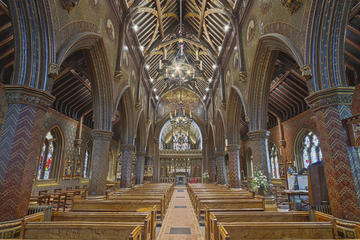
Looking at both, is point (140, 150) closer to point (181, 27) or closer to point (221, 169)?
point (221, 169)

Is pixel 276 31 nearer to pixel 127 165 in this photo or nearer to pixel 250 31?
pixel 250 31

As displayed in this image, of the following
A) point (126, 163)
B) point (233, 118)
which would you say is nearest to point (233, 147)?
point (233, 118)

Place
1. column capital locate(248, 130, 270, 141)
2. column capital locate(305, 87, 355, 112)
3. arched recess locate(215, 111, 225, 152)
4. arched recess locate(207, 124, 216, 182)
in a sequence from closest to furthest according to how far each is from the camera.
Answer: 1. column capital locate(305, 87, 355, 112)
2. column capital locate(248, 130, 270, 141)
3. arched recess locate(215, 111, 225, 152)
4. arched recess locate(207, 124, 216, 182)

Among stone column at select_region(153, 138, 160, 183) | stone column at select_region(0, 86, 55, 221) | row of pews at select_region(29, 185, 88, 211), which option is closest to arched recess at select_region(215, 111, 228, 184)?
stone column at select_region(153, 138, 160, 183)

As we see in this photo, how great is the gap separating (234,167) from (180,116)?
6.47 meters

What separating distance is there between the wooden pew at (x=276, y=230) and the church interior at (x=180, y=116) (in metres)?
0.02

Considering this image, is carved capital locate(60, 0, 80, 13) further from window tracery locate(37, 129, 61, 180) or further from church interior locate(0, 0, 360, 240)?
window tracery locate(37, 129, 61, 180)

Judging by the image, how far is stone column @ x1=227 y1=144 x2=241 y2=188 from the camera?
12.9 meters

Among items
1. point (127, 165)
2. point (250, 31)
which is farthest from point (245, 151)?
point (250, 31)

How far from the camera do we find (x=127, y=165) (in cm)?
1384

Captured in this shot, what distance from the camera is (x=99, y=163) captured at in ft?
29.8

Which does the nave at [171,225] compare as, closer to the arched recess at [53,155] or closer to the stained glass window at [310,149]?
the arched recess at [53,155]

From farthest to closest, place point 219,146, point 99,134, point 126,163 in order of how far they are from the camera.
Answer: point 219,146, point 126,163, point 99,134

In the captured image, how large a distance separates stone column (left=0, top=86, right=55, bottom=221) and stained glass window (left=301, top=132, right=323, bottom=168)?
1526 centimetres
